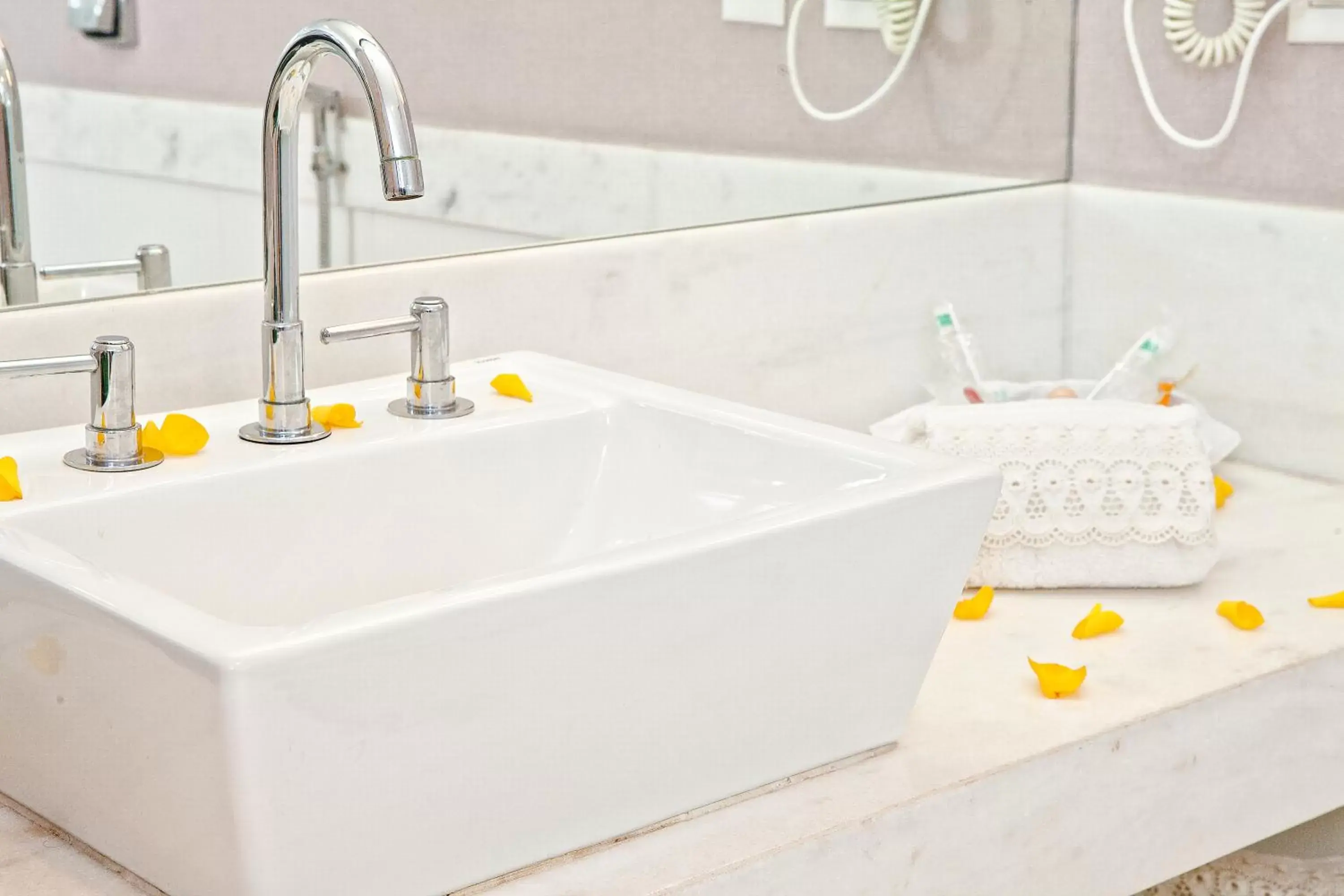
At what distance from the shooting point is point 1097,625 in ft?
3.92

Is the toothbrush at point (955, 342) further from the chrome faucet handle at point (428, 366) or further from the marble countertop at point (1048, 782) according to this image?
the chrome faucet handle at point (428, 366)

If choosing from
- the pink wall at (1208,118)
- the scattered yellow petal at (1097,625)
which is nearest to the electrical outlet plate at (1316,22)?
the pink wall at (1208,118)

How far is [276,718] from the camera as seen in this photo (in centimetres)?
71

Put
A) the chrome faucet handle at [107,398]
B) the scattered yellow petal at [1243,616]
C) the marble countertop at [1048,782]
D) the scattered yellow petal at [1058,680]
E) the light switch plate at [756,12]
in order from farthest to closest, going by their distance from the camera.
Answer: the light switch plate at [756,12] < the scattered yellow petal at [1243,616] < the scattered yellow petal at [1058,680] < the chrome faucet handle at [107,398] < the marble countertop at [1048,782]

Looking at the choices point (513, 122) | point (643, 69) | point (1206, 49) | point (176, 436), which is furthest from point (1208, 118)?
point (176, 436)

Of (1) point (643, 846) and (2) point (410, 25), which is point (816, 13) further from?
(1) point (643, 846)

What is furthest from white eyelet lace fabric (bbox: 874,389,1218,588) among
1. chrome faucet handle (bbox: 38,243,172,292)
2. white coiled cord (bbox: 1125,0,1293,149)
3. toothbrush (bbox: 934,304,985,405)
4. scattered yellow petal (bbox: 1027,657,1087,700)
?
chrome faucet handle (bbox: 38,243,172,292)

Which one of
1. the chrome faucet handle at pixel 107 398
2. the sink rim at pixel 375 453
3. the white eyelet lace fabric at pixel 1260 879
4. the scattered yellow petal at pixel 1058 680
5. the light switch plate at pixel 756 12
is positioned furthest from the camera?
the light switch plate at pixel 756 12

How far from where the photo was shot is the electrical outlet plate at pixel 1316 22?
4.82ft

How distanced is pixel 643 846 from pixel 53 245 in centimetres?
57

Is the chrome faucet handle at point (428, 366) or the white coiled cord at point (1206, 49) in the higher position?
the white coiled cord at point (1206, 49)

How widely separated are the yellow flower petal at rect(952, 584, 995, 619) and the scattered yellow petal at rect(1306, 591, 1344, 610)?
9.7 inches

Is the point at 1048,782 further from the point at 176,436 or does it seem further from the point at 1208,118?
the point at 1208,118

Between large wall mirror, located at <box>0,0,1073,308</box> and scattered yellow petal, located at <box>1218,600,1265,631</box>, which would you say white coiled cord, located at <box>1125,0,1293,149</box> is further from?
scattered yellow petal, located at <box>1218,600,1265,631</box>
